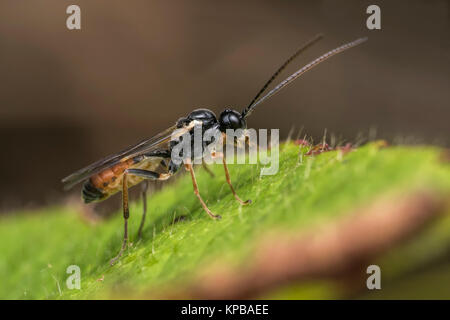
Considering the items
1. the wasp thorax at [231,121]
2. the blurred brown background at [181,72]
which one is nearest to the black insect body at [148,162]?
the wasp thorax at [231,121]

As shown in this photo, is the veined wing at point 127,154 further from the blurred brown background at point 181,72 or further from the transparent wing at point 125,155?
the blurred brown background at point 181,72

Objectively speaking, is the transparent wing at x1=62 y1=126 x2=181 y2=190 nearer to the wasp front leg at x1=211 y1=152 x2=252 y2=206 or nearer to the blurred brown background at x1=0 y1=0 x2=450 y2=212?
the wasp front leg at x1=211 y1=152 x2=252 y2=206

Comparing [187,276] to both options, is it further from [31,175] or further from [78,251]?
[31,175]

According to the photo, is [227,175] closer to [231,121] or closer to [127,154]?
[231,121]

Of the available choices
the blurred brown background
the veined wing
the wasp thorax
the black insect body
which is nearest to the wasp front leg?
the black insect body

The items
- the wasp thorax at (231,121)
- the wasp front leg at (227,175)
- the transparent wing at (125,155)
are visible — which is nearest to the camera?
the wasp front leg at (227,175)
